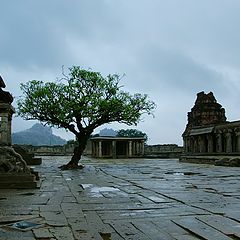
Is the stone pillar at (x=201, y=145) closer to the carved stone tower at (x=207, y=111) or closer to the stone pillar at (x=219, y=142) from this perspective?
the carved stone tower at (x=207, y=111)

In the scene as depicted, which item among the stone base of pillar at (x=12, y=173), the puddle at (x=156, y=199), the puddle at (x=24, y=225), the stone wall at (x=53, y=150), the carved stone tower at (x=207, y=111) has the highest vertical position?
A: the carved stone tower at (x=207, y=111)

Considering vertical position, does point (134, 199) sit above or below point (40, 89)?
below

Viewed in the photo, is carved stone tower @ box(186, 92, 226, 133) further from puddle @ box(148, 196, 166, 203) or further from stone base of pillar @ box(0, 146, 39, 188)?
puddle @ box(148, 196, 166, 203)

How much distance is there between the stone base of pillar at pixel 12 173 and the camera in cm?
1238

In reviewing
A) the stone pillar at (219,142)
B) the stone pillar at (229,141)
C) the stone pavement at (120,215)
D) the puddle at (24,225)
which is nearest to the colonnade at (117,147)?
the stone pillar at (219,142)

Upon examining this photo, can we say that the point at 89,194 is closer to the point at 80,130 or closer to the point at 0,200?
the point at 0,200

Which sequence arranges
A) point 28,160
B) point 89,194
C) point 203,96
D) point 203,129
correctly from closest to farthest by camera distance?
point 89,194 < point 28,160 < point 203,129 < point 203,96

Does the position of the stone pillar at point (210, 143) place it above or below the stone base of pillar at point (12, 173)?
above

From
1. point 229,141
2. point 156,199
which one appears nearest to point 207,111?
point 229,141

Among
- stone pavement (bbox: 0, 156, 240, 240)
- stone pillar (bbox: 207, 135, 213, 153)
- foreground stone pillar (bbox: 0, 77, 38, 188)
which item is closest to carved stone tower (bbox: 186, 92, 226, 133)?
stone pillar (bbox: 207, 135, 213, 153)

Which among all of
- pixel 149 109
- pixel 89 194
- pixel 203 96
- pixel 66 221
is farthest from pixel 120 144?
pixel 66 221

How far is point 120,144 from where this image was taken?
60.3 metres

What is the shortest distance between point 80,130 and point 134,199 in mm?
16793

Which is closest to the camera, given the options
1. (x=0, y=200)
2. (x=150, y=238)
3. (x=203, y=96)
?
(x=150, y=238)
